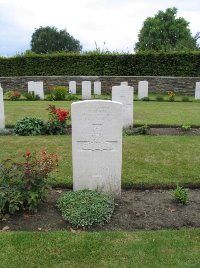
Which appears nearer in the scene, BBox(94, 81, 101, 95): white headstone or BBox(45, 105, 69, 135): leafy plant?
BBox(45, 105, 69, 135): leafy plant

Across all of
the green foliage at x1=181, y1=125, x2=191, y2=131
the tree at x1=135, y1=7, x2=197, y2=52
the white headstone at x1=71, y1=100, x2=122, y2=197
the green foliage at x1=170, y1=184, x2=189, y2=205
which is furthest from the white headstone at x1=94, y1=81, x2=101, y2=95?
A: the tree at x1=135, y1=7, x2=197, y2=52

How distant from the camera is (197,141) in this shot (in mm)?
8914

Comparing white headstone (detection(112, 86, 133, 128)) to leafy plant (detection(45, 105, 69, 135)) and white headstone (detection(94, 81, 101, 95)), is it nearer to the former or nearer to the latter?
leafy plant (detection(45, 105, 69, 135))

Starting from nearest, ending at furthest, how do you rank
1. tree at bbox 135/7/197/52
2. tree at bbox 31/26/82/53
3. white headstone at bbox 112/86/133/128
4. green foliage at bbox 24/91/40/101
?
1. white headstone at bbox 112/86/133/128
2. green foliage at bbox 24/91/40/101
3. tree at bbox 135/7/197/52
4. tree at bbox 31/26/82/53

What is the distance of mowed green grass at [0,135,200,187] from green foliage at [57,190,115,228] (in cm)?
90

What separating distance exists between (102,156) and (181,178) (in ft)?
5.73

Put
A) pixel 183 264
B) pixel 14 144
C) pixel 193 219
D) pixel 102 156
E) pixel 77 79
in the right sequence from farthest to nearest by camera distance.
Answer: pixel 77 79 → pixel 14 144 → pixel 102 156 → pixel 193 219 → pixel 183 264

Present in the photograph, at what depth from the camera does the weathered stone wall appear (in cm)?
2371

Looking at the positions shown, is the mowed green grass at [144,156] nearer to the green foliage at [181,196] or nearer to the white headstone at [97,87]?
the green foliage at [181,196]

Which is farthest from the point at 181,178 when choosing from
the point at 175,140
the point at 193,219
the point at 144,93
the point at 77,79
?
the point at 77,79

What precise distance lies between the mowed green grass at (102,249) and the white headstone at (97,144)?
107 centimetres

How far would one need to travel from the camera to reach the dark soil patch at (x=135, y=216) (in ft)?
15.9

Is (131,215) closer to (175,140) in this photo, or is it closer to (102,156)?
(102,156)

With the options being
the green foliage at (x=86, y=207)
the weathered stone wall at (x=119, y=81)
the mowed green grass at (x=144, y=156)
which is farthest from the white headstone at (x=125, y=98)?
the weathered stone wall at (x=119, y=81)
